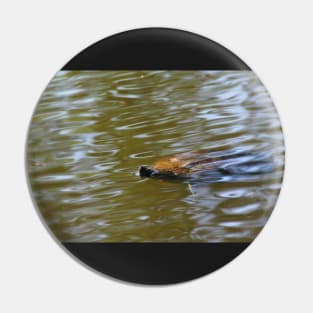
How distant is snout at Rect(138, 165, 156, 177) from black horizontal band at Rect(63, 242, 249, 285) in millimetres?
238

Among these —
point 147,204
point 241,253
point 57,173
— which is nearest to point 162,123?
point 147,204

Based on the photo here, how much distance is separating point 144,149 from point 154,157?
0.04 metres

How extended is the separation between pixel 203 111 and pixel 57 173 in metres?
0.54

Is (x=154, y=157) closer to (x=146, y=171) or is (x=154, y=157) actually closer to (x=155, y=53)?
(x=146, y=171)

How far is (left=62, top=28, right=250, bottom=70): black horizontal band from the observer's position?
162cm

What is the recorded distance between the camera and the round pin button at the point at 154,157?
1586mm

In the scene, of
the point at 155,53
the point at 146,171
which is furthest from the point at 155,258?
the point at 155,53

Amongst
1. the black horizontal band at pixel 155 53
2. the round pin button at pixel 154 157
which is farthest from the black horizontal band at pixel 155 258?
the black horizontal band at pixel 155 53

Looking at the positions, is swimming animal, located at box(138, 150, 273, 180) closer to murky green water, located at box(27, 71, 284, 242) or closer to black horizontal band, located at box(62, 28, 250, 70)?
murky green water, located at box(27, 71, 284, 242)

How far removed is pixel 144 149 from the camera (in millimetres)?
1599

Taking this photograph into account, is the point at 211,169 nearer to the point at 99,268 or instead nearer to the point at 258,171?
the point at 258,171

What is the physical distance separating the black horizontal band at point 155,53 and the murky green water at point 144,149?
3 cm

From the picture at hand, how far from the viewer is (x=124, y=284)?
63.8 inches

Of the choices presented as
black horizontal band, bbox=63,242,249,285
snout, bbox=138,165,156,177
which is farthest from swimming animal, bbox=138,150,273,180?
black horizontal band, bbox=63,242,249,285
